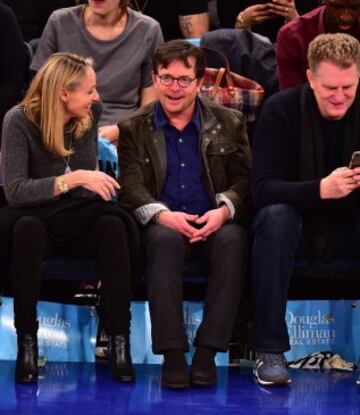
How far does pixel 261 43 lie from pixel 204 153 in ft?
3.32

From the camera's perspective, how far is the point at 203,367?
452cm

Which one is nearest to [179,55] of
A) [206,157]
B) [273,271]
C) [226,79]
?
[206,157]

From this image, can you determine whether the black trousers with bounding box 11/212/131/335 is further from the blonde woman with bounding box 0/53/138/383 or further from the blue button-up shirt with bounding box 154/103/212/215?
the blue button-up shirt with bounding box 154/103/212/215

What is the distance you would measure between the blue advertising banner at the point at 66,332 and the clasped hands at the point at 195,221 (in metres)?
0.55

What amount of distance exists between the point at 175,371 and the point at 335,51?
1.40 meters

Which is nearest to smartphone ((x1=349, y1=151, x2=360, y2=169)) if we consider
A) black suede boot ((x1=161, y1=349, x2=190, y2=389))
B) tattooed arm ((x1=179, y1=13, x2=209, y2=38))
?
black suede boot ((x1=161, y1=349, x2=190, y2=389))

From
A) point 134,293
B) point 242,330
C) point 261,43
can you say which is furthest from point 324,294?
point 261,43

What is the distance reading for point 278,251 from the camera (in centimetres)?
455

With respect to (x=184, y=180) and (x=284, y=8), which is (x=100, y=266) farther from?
(x=284, y=8)

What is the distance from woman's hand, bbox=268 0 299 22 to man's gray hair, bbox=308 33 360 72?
4.49 feet

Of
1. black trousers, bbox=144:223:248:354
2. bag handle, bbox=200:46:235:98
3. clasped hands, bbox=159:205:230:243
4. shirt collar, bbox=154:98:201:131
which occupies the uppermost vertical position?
bag handle, bbox=200:46:235:98

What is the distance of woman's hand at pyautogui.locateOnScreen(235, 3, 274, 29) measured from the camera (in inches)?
239

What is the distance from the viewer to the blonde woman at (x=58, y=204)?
455cm

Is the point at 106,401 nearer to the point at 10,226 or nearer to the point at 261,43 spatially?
the point at 10,226
